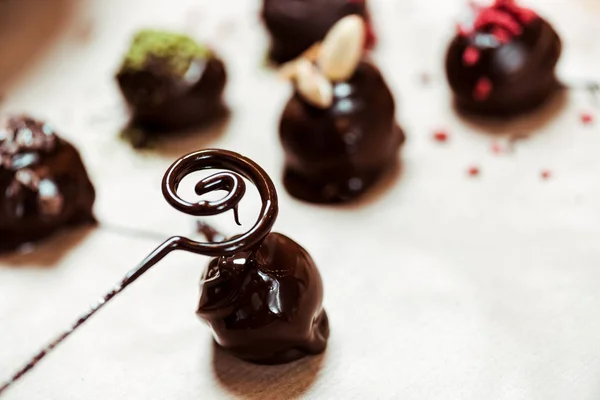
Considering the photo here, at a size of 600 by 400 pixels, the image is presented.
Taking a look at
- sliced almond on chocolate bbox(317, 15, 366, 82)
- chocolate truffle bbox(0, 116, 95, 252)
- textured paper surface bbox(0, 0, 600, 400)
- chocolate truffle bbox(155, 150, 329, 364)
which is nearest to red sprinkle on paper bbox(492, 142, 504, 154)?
textured paper surface bbox(0, 0, 600, 400)

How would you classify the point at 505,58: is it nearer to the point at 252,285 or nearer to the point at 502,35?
the point at 502,35

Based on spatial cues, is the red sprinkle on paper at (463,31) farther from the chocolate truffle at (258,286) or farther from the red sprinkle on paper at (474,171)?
the chocolate truffle at (258,286)

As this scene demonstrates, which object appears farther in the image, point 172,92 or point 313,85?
point 172,92

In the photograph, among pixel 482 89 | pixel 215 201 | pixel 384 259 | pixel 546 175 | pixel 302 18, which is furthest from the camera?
pixel 302 18

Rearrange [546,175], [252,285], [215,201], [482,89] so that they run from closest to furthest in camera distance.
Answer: [215,201]
[252,285]
[546,175]
[482,89]

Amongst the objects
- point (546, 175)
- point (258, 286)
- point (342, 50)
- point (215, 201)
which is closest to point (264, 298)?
point (258, 286)

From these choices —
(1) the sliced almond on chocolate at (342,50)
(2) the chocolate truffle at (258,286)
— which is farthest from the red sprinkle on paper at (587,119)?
(2) the chocolate truffle at (258,286)
